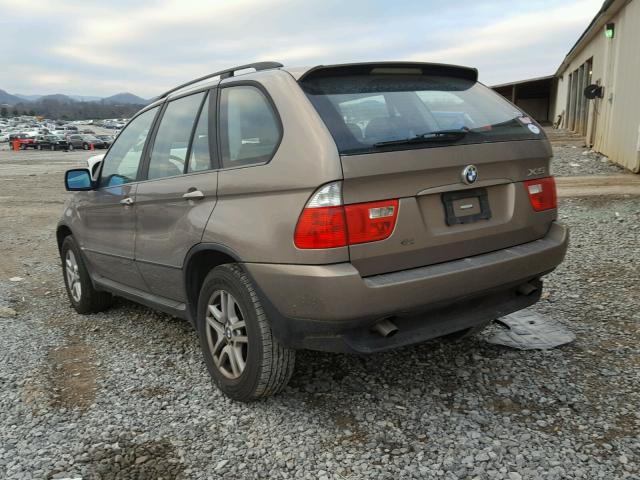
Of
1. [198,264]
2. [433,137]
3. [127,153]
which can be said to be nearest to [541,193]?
[433,137]

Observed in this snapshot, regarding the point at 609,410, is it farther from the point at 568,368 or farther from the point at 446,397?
the point at 446,397

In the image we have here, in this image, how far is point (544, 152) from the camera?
325 centimetres

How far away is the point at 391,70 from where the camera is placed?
10.1ft

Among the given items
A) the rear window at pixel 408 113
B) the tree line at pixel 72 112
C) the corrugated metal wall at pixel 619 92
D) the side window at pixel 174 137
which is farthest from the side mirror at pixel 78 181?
the tree line at pixel 72 112

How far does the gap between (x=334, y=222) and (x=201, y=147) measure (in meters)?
1.24

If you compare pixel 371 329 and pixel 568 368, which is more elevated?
pixel 371 329

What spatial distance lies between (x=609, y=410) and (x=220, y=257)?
2.20 m

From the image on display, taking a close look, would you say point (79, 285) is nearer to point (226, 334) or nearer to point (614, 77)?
point (226, 334)

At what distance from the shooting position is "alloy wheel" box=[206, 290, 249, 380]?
309 centimetres

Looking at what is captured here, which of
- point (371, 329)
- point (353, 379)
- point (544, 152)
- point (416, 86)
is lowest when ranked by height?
point (353, 379)

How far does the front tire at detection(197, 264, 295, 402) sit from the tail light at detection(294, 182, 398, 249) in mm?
497

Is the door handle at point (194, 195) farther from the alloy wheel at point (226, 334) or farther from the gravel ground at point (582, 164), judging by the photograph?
the gravel ground at point (582, 164)

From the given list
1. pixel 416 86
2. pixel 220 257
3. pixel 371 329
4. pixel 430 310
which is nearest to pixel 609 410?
pixel 430 310

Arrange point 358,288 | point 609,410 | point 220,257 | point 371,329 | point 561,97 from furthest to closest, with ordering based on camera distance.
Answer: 1. point 561,97
2. point 220,257
3. point 609,410
4. point 371,329
5. point 358,288
